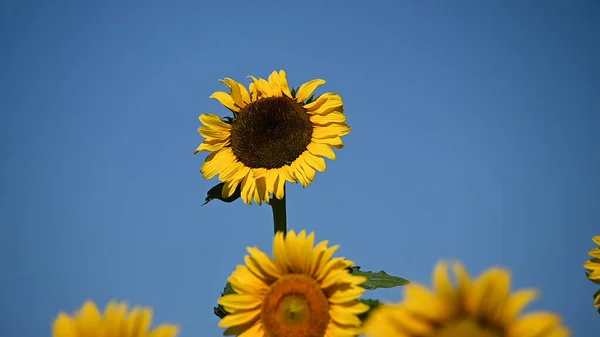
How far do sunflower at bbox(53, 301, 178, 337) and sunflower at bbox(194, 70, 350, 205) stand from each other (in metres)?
2.61

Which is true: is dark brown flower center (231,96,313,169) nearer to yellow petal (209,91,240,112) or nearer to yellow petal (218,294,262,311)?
yellow petal (209,91,240,112)

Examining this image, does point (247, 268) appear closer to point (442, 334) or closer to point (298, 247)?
point (298, 247)

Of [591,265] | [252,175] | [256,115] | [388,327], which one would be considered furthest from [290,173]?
[388,327]

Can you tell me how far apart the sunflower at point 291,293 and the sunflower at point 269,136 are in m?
1.52

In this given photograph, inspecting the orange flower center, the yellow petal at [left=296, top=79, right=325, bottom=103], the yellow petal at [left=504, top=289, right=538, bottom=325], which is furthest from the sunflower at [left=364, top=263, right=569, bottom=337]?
the yellow petal at [left=296, top=79, right=325, bottom=103]

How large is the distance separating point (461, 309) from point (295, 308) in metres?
1.42

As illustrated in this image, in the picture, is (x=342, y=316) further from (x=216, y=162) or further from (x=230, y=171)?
(x=216, y=162)

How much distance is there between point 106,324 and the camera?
229 cm

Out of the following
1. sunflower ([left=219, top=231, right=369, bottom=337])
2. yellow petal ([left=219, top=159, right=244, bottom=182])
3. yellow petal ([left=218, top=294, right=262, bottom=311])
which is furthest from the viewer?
yellow petal ([left=219, top=159, right=244, bottom=182])

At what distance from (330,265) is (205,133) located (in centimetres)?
250

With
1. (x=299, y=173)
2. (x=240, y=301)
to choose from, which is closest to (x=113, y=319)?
(x=240, y=301)

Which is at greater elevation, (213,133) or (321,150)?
(213,133)

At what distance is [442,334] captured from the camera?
1898mm

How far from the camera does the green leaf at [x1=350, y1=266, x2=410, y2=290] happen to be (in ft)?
13.7
